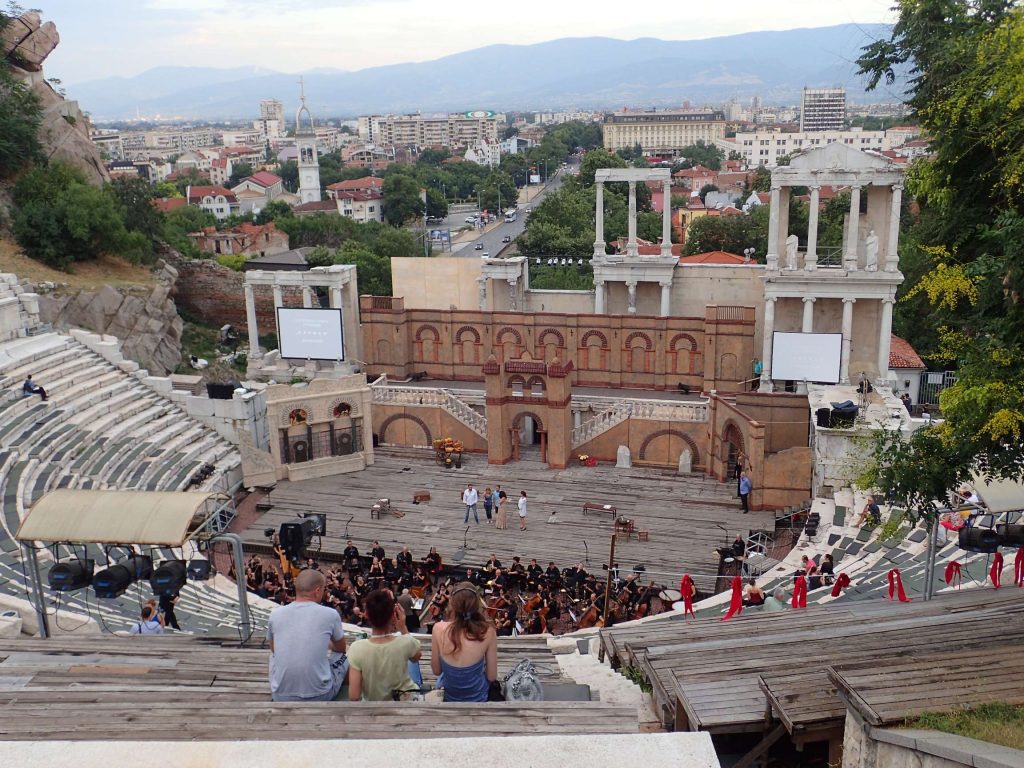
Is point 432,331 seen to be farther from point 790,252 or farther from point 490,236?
point 490,236

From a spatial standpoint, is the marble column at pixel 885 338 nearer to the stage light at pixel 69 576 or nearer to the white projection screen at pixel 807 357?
the white projection screen at pixel 807 357

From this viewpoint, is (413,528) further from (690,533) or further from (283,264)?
(283,264)

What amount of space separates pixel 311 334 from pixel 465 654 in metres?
34.4

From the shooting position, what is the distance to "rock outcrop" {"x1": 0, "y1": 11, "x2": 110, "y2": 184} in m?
56.8

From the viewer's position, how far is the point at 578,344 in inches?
1624

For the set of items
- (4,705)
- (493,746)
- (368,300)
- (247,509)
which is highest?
(493,746)

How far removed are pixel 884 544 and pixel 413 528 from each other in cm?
1363

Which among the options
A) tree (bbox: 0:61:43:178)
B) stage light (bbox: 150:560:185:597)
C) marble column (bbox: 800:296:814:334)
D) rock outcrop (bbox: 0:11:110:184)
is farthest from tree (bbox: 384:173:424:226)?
stage light (bbox: 150:560:185:597)

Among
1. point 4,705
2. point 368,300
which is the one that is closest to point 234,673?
point 4,705

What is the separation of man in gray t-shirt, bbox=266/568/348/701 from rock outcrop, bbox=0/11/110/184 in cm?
5504

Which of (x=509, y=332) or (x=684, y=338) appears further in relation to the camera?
(x=509, y=332)

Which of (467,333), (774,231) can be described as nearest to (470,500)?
(467,333)

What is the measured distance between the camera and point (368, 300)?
43.2m

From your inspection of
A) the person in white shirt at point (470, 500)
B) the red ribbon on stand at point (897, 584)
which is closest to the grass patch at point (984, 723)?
the red ribbon on stand at point (897, 584)
